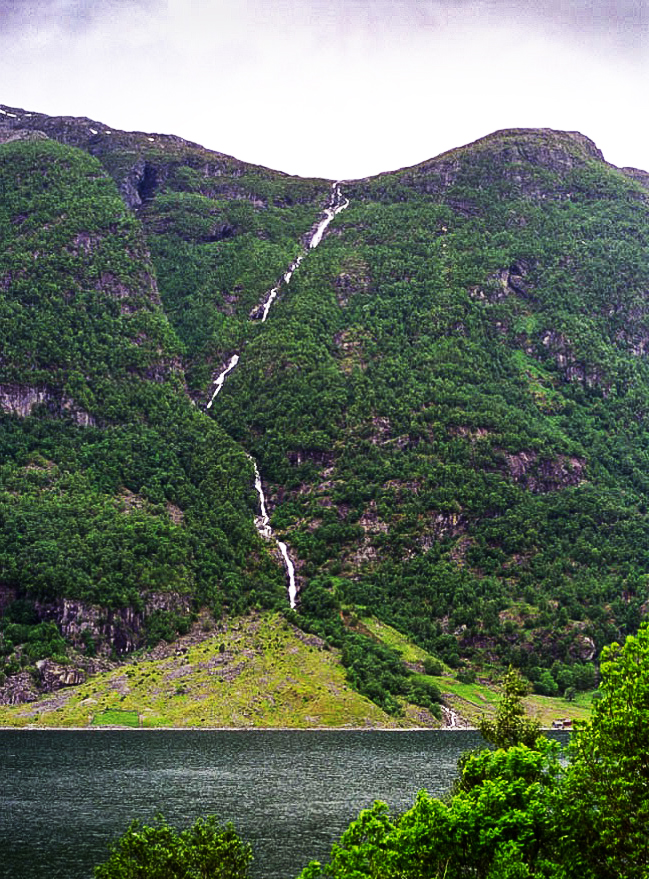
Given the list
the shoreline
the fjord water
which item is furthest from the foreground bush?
the shoreline

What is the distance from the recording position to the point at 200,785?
116 meters

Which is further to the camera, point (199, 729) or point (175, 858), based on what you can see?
point (199, 729)

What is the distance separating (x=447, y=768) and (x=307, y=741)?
40.7 m

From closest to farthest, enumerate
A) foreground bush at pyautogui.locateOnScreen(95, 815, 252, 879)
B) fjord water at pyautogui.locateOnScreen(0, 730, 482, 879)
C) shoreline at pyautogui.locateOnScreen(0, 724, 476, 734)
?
foreground bush at pyautogui.locateOnScreen(95, 815, 252, 879) → fjord water at pyautogui.locateOnScreen(0, 730, 482, 879) → shoreline at pyautogui.locateOnScreen(0, 724, 476, 734)

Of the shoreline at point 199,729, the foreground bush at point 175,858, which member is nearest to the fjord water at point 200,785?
the shoreline at point 199,729

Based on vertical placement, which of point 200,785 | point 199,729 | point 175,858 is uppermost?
point 175,858

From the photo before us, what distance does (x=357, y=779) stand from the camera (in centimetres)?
12156

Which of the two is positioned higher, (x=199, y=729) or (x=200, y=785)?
(x=200, y=785)

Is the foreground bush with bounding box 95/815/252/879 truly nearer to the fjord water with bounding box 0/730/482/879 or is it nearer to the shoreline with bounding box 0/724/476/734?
the fjord water with bounding box 0/730/482/879

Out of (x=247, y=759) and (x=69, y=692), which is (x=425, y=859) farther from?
(x=69, y=692)

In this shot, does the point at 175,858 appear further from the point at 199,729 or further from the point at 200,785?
the point at 199,729

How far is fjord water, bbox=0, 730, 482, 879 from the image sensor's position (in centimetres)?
8250

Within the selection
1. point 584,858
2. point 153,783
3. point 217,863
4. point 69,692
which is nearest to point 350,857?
point 217,863

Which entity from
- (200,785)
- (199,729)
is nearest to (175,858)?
(200,785)
